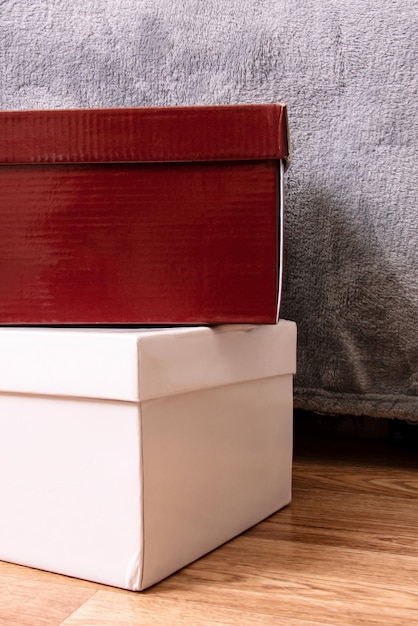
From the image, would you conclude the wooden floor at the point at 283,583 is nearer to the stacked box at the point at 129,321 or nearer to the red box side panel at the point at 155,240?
the stacked box at the point at 129,321

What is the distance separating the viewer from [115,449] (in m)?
0.54

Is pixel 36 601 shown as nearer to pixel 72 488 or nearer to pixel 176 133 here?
pixel 72 488

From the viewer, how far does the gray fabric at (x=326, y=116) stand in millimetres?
804

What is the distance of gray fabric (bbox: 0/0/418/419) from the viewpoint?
804mm

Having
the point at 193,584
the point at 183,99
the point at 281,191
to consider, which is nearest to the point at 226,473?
the point at 193,584

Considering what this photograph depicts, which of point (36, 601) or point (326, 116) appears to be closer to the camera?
point (36, 601)

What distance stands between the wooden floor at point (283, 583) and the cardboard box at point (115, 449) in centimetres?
2

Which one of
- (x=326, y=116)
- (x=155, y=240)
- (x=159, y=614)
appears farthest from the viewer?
(x=326, y=116)

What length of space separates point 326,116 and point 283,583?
500 millimetres

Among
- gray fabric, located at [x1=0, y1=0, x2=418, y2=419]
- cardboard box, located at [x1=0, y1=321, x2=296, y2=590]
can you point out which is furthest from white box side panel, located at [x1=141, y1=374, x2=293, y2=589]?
gray fabric, located at [x1=0, y1=0, x2=418, y2=419]

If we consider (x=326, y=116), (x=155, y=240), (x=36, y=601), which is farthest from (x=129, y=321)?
(x=326, y=116)

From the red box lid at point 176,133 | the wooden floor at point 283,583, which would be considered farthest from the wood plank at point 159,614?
the red box lid at point 176,133

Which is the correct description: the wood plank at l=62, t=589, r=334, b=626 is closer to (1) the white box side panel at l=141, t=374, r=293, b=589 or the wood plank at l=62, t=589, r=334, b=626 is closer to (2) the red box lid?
(1) the white box side panel at l=141, t=374, r=293, b=589

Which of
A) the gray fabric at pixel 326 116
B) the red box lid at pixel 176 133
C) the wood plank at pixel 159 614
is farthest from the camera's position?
the gray fabric at pixel 326 116
